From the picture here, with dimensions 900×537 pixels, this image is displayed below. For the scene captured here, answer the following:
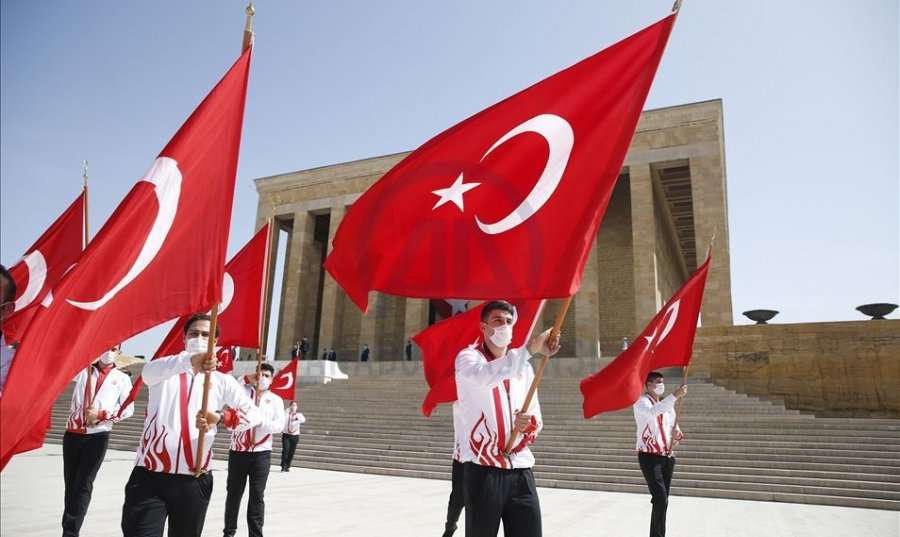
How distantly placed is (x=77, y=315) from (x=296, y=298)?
28.8m

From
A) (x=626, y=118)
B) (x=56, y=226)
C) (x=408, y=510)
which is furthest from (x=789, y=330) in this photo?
(x=56, y=226)

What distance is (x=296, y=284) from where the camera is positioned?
101 ft

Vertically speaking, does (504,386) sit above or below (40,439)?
above

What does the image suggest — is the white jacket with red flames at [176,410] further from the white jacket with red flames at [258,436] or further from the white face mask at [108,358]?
the white face mask at [108,358]

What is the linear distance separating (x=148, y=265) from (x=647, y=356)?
13.1ft

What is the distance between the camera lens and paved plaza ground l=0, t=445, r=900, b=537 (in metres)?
5.84

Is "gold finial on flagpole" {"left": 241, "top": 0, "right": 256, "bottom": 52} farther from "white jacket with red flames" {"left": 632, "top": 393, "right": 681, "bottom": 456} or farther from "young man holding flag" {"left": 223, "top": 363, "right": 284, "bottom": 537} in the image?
"white jacket with red flames" {"left": 632, "top": 393, "right": 681, "bottom": 456}

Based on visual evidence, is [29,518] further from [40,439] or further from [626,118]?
[626,118]

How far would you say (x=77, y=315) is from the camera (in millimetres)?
2508

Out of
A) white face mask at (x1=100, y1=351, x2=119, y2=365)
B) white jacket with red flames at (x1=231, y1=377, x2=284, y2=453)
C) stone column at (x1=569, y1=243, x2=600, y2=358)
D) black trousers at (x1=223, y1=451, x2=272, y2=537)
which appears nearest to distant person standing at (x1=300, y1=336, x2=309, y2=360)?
stone column at (x1=569, y1=243, x2=600, y2=358)

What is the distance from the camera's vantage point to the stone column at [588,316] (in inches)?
897

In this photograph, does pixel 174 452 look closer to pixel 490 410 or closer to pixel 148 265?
pixel 148 265

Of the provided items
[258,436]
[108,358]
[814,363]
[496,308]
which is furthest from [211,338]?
[814,363]

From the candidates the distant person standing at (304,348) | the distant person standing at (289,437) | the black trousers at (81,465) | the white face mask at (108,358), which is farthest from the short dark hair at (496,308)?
the distant person standing at (304,348)
